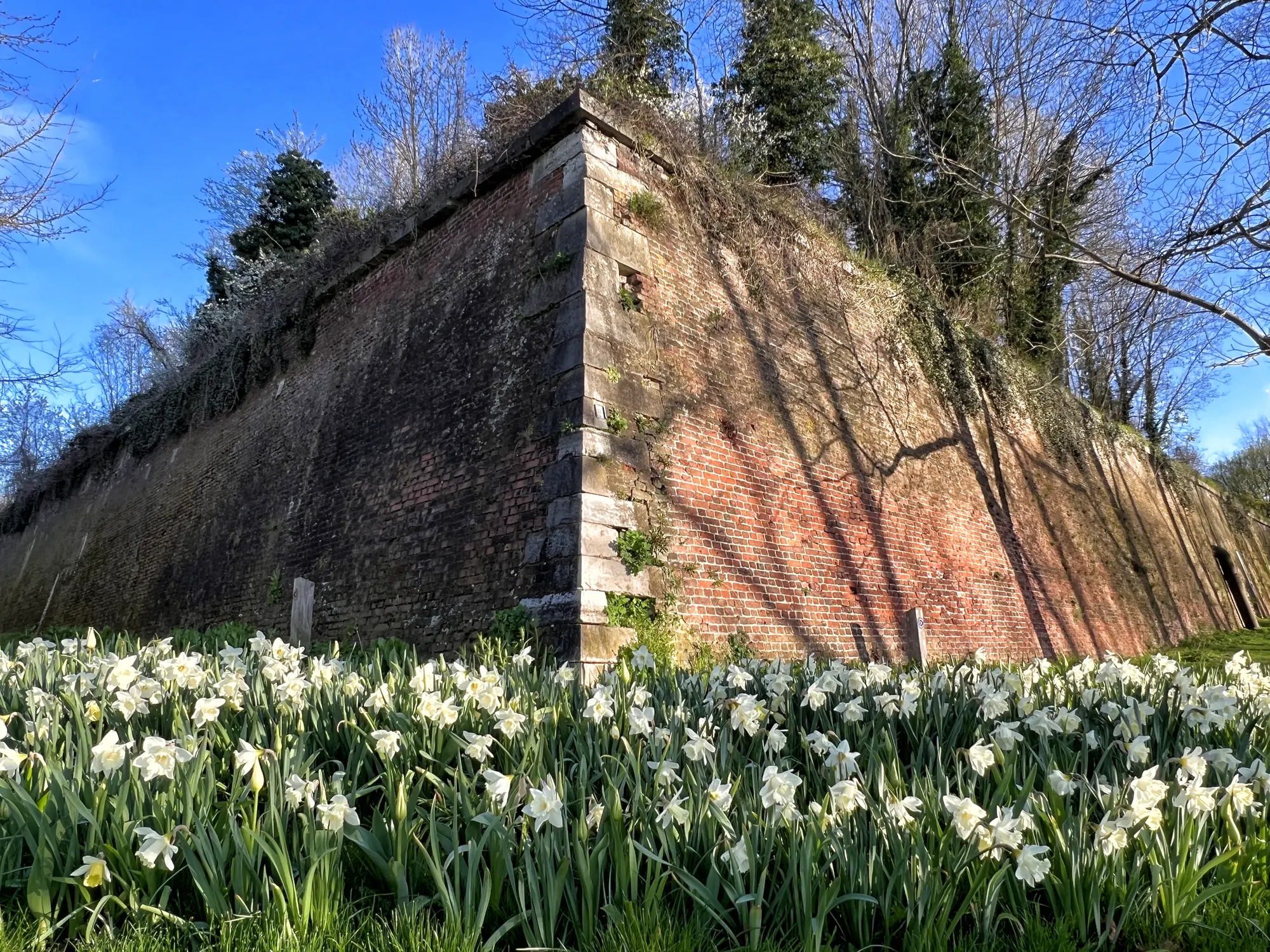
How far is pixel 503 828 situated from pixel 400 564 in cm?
615

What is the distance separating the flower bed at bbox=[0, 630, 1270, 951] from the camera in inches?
76.3

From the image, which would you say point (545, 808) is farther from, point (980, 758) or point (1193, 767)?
point (1193, 767)

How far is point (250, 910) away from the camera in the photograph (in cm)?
190

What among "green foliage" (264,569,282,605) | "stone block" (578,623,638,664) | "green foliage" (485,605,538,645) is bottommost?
"stone block" (578,623,638,664)

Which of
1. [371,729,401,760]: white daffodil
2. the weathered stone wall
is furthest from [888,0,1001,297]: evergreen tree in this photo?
[371,729,401,760]: white daffodil

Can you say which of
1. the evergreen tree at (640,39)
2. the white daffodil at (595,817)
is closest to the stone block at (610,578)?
the white daffodil at (595,817)

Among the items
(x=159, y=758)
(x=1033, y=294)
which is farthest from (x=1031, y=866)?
(x=1033, y=294)

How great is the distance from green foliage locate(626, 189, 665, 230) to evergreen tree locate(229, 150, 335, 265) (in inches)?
531

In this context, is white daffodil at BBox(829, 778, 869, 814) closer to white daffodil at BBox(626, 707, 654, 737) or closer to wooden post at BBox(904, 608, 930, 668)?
white daffodil at BBox(626, 707, 654, 737)

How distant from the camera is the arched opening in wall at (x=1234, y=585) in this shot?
79.8 feet

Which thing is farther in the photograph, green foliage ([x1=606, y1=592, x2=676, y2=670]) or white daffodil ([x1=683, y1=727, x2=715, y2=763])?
green foliage ([x1=606, y1=592, x2=676, y2=670])

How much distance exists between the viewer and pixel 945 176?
15.0 m

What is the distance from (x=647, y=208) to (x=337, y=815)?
23.5 ft

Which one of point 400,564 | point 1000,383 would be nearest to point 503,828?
point 400,564
